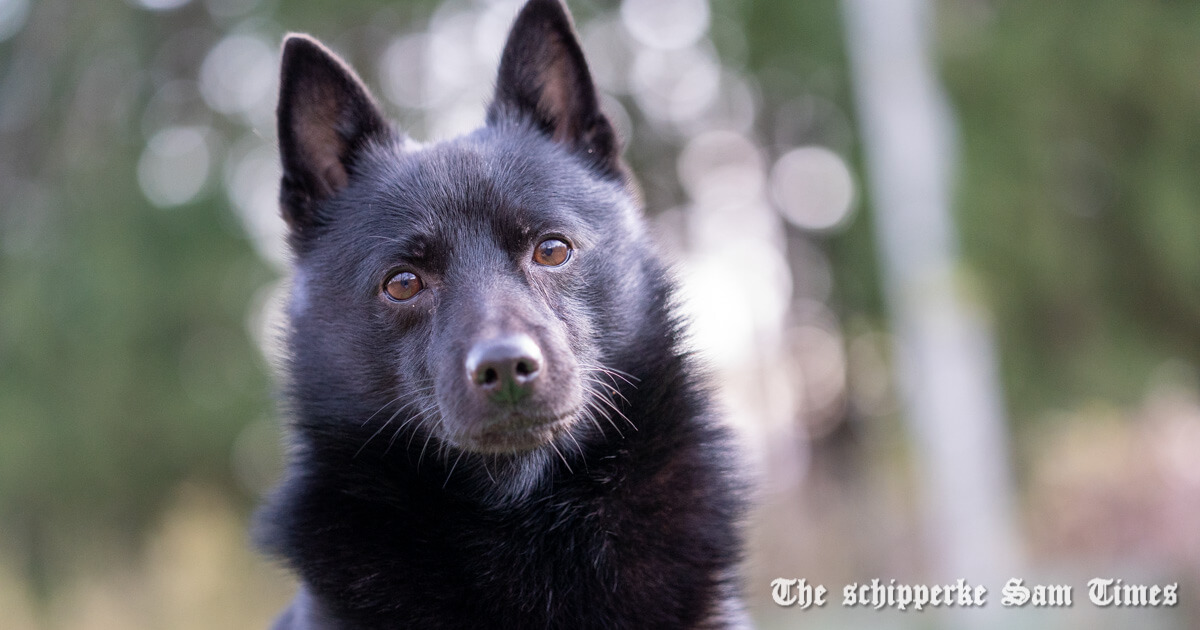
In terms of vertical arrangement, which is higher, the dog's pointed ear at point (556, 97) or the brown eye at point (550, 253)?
the dog's pointed ear at point (556, 97)

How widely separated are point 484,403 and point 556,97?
4.41 ft

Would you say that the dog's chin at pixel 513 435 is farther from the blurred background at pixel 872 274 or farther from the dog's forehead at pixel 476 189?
the blurred background at pixel 872 274

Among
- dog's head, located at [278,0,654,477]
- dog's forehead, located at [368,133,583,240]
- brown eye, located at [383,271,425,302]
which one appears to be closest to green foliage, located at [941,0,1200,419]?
dog's head, located at [278,0,654,477]

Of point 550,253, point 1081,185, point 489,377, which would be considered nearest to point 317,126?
point 550,253

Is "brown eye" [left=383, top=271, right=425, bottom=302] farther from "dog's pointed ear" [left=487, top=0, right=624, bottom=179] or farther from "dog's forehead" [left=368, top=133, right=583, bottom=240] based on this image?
"dog's pointed ear" [left=487, top=0, right=624, bottom=179]

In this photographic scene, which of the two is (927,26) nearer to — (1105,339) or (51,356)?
(1105,339)

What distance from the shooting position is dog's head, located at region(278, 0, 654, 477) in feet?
8.14

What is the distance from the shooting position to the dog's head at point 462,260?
2480mm

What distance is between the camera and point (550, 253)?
279 cm

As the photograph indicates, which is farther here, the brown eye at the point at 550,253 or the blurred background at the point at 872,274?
the blurred background at the point at 872,274

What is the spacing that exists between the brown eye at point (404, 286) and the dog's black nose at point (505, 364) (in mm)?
419

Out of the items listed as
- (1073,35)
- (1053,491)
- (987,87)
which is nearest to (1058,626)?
(1053,491)

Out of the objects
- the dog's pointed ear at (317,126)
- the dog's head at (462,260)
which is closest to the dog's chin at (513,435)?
the dog's head at (462,260)

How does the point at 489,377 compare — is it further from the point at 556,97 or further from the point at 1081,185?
the point at 1081,185
